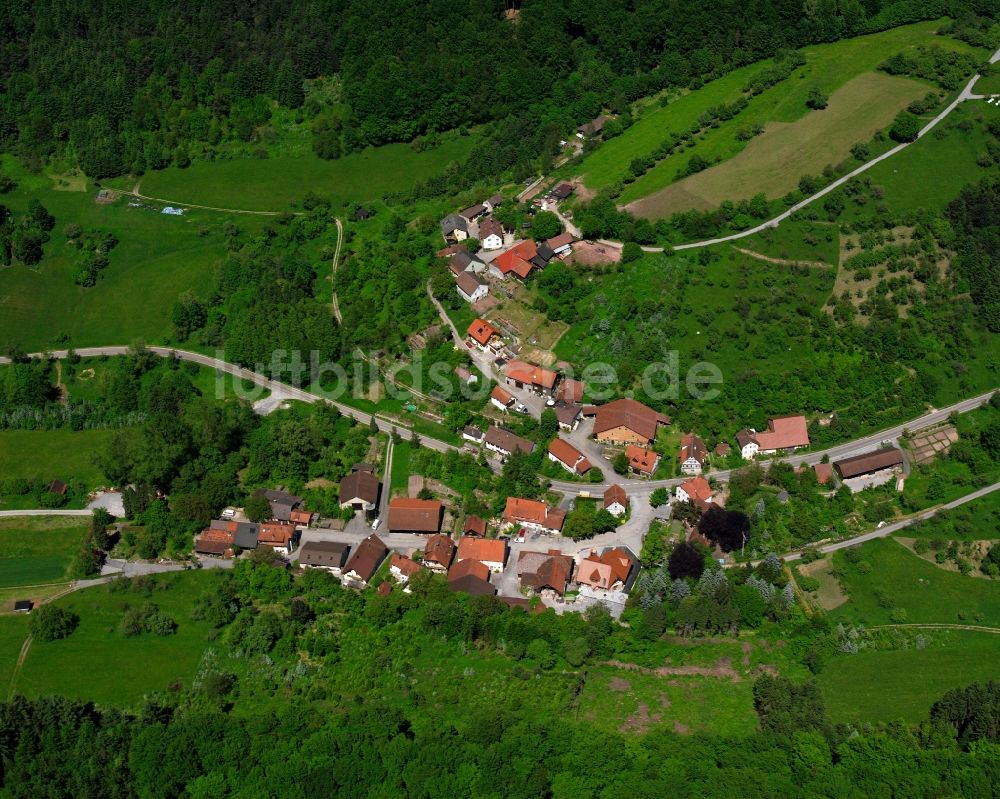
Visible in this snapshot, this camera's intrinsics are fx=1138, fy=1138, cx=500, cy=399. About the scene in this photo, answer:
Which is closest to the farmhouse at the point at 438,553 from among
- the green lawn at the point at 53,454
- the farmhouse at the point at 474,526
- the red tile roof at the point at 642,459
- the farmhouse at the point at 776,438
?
the farmhouse at the point at 474,526

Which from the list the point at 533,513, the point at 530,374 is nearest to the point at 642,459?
the point at 533,513

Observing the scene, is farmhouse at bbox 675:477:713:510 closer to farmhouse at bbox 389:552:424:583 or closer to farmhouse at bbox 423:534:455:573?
farmhouse at bbox 423:534:455:573

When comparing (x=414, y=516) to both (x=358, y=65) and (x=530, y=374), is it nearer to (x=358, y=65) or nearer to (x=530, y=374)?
(x=530, y=374)

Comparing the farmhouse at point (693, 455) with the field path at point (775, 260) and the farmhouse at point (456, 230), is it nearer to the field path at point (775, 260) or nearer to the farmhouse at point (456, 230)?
the field path at point (775, 260)

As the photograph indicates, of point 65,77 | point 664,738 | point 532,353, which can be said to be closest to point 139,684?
point 664,738

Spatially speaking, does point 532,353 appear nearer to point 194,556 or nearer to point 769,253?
point 769,253

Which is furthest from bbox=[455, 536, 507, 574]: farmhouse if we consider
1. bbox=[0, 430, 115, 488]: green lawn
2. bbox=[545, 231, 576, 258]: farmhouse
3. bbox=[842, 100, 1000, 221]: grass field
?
bbox=[842, 100, 1000, 221]: grass field
